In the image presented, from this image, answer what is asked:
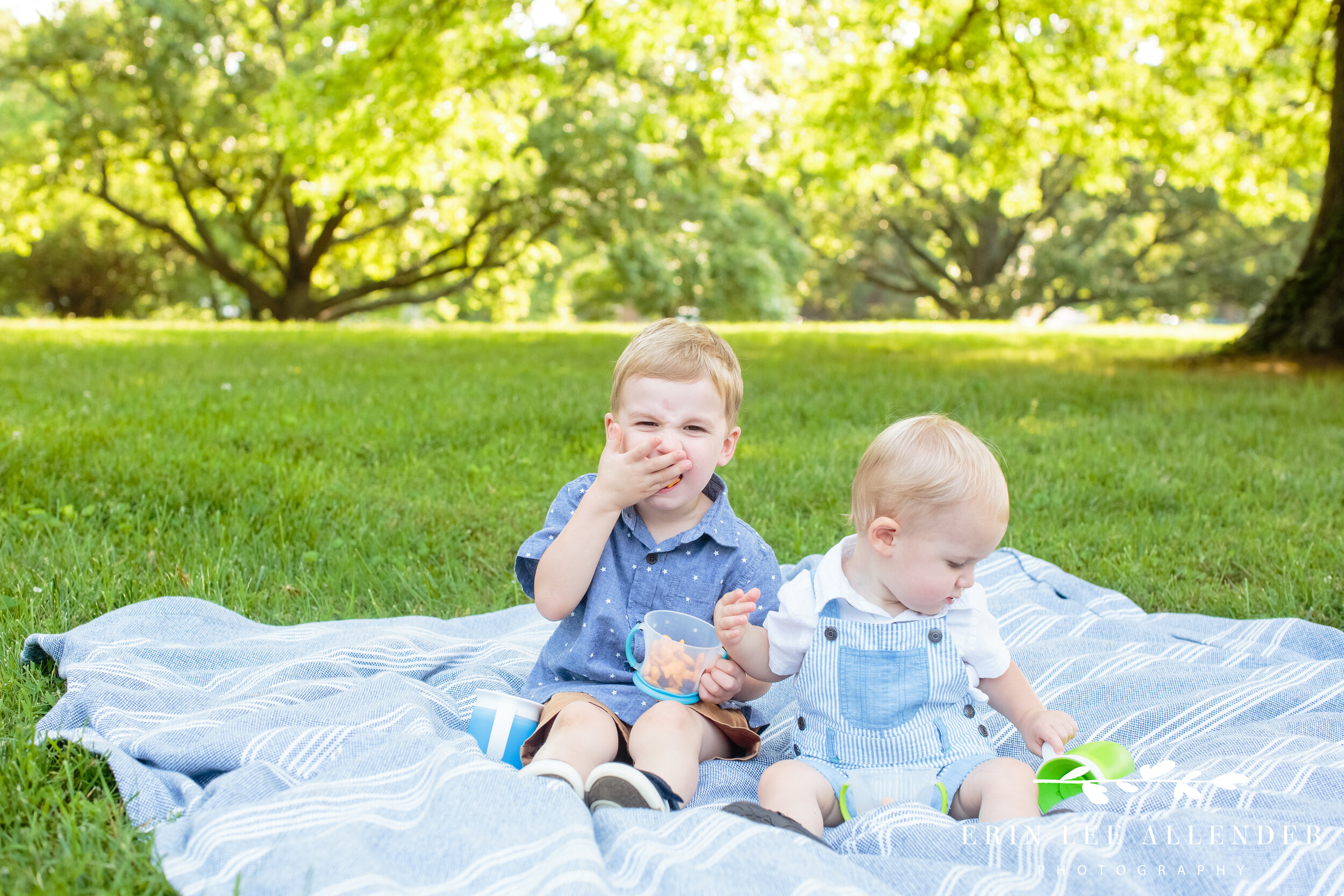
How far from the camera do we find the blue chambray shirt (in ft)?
7.75

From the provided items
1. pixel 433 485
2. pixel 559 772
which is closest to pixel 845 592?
pixel 559 772

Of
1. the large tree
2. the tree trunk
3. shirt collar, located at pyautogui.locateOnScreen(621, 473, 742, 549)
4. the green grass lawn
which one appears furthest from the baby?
the large tree

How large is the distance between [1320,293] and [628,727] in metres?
9.33

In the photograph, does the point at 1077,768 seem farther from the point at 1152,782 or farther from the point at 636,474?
the point at 636,474

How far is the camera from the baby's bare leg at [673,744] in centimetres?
209

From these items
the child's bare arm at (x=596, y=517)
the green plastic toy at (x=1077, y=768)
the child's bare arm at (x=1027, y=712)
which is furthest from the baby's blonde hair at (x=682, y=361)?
the green plastic toy at (x=1077, y=768)

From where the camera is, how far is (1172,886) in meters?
1.75

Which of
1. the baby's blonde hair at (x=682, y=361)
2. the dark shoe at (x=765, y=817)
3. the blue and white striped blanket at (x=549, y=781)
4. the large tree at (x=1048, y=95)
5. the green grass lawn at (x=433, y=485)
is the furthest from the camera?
the large tree at (x=1048, y=95)

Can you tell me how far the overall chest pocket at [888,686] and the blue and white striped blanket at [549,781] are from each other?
0.65 feet

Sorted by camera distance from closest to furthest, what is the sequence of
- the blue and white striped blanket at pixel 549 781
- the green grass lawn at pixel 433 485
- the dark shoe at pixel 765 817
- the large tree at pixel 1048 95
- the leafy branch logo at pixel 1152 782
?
the blue and white striped blanket at pixel 549 781 → the dark shoe at pixel 765 817 → the leafy branch logo at pixel 1152 782 → the green grass lawn at pixel 433 485 → the large tree at pixel 1048 95

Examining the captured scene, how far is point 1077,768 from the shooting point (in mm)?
2090

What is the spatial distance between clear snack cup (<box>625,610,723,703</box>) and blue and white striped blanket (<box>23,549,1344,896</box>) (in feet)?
0.74

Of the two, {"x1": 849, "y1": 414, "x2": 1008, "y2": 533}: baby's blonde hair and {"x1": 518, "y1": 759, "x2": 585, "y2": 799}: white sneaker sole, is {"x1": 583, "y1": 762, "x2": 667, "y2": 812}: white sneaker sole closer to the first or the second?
{"x1": 518, "y1": 759, "x2": 585, "y2": 799}: white sneaker sole

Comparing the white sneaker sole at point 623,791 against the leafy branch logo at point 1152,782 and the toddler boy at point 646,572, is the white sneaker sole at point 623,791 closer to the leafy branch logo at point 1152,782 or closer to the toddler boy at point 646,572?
the toddler boy at point 646,572
